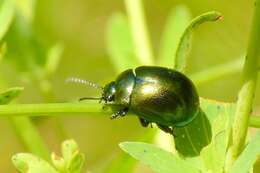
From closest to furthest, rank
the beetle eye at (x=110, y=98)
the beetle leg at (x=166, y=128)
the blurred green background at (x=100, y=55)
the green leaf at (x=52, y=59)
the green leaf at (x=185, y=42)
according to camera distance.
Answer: the green leaf at (x=185, y=42) < the beetle leg at (x=166, y=128) < the beetle eye at (x=110, y=98) < the green leaf at (x=52, y=59) < the blurred green background at (x=100, y=55)

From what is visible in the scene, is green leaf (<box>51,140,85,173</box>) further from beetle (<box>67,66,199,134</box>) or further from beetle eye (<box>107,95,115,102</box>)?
beetle eye (<box>107,95,115,102</box>)

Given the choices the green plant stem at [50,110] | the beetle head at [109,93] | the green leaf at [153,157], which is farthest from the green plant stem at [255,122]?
the beetle head at [109,93]

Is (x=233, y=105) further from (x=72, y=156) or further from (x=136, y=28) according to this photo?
(x=136, y=28)

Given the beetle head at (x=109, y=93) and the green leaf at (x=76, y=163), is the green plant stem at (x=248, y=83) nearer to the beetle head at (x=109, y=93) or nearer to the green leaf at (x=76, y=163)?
the green leaf at (x=76, y=163)

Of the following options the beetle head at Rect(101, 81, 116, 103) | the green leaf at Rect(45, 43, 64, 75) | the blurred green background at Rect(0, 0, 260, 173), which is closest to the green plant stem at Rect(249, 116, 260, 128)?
the beetle head at Rect(101, 81, 116, 103)

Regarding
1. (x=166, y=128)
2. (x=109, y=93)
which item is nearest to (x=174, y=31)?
(x=109, y=93)

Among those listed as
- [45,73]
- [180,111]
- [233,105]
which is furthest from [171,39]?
[233,105]
